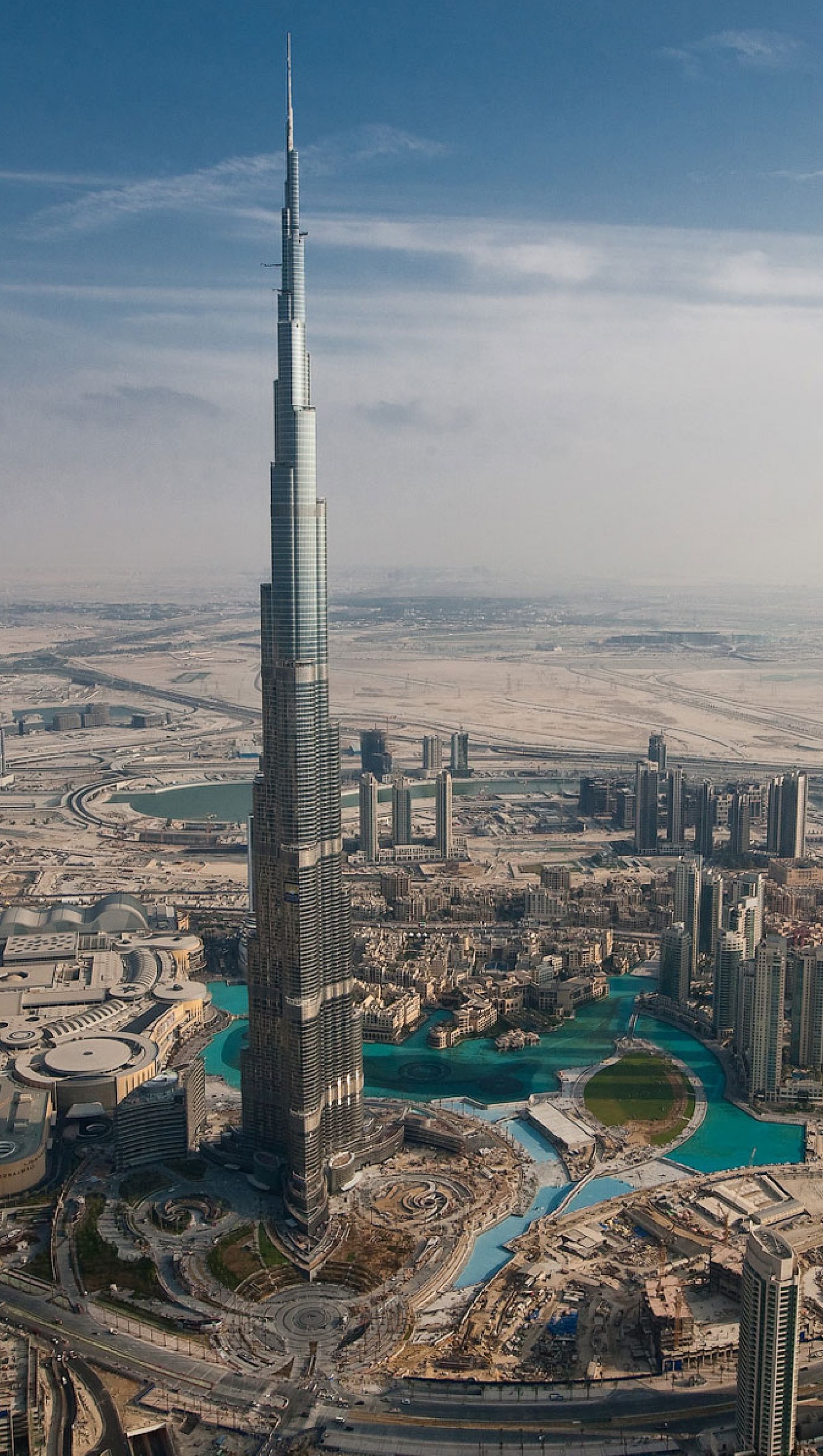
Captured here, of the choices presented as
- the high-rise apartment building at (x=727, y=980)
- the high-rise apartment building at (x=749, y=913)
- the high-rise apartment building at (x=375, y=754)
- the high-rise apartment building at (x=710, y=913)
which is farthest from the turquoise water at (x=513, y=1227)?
the high-rise apartment building at (x=375, y=754)

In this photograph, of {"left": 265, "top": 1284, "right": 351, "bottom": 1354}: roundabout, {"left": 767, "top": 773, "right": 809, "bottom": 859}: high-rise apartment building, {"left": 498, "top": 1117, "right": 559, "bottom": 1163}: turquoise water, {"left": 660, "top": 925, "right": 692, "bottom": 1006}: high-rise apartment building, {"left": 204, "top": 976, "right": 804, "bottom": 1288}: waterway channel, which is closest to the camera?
{"left": 265, "top": 1284, "right": 351, "bottom": 1354}: roundabout

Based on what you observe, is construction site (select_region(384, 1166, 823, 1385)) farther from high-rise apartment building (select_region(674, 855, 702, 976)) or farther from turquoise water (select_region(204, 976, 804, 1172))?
high-rise apartment building (select_region(674, 855, 702, 976))

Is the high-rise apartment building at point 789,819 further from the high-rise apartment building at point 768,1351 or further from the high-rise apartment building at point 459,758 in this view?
the high-rise apartment building at point 768,1351

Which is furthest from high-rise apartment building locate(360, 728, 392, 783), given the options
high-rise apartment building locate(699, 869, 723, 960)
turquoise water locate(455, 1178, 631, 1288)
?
turquoise water locate(455, 1178, 631, 1288)

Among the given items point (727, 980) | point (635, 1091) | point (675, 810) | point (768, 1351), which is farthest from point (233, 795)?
point (768, 1351)

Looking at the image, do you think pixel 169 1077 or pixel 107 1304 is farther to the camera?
pixel 169 1077

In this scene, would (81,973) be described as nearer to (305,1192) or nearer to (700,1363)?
(305,1192)

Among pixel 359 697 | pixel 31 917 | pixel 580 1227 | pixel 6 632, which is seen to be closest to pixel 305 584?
pixel 580 1227
